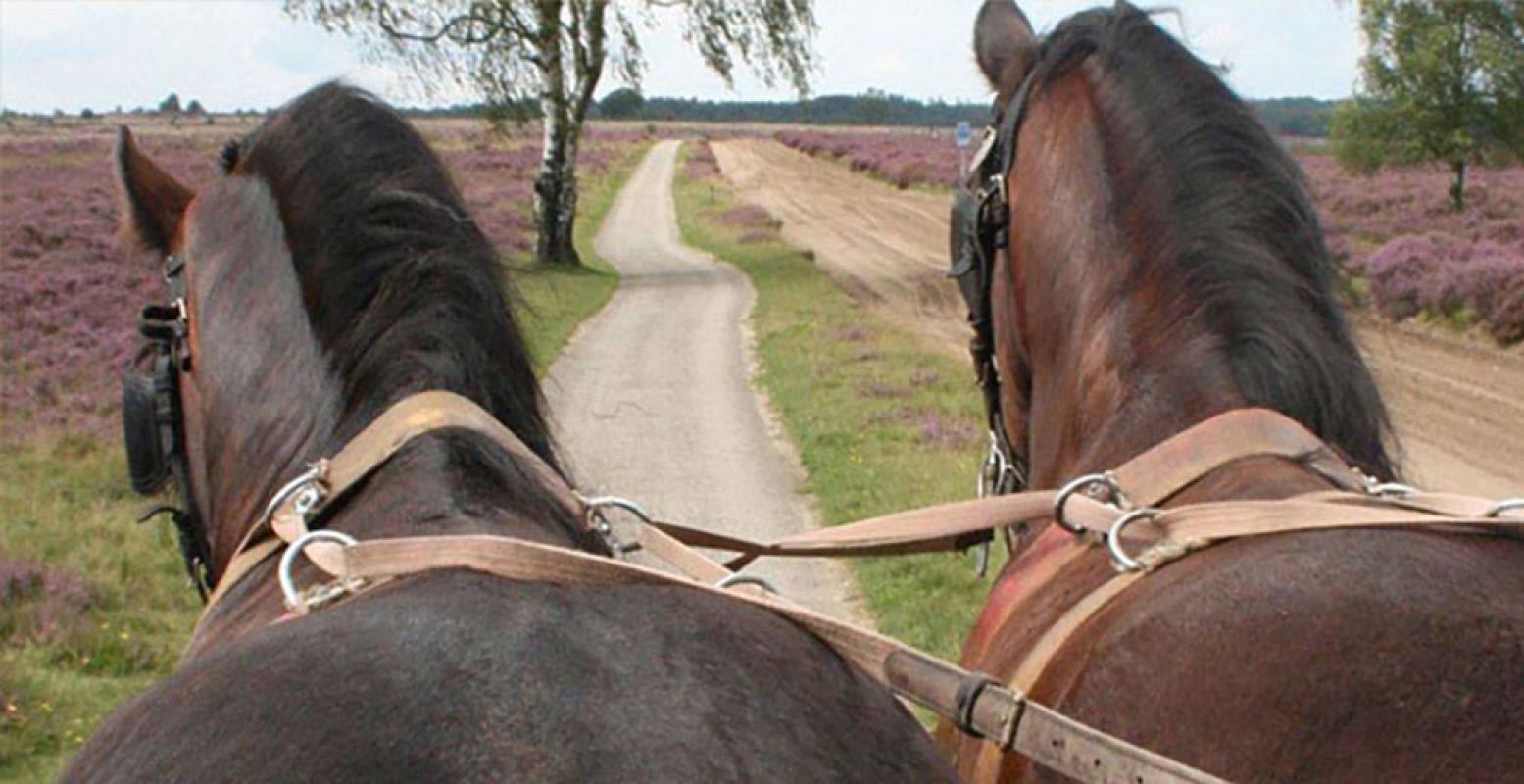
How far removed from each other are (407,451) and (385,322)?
0.34 m

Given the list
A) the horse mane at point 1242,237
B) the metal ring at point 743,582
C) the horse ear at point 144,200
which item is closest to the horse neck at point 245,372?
the horse ear at point 144,200

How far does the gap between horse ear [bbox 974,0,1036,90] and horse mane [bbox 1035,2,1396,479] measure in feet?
1.41

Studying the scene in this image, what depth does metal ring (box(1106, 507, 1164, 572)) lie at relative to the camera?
262cm

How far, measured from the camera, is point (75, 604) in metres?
7.82

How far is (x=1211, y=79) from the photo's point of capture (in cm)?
370

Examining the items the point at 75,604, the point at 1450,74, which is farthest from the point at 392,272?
the point at 1450,74

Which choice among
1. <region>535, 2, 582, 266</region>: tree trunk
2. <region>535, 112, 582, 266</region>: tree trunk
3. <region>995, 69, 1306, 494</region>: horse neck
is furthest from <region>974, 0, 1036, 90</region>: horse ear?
<region>535, 112, 582, 266</region>: tree trunk

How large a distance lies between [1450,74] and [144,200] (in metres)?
35.9

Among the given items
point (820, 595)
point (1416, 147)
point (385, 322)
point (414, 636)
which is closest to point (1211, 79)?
point (385, 322)

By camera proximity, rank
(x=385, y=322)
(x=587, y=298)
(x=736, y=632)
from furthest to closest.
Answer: (x=587, y=298)
(x=385, y=322)
(x=736, y=632)

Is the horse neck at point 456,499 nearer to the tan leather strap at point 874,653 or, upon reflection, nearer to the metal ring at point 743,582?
the tan leather strap at point 874,653

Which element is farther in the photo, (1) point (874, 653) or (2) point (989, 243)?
(2) point (989, 243)

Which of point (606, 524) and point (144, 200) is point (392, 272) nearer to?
point (606, 524)

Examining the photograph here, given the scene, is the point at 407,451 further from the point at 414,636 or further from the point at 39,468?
the point at 39,468
